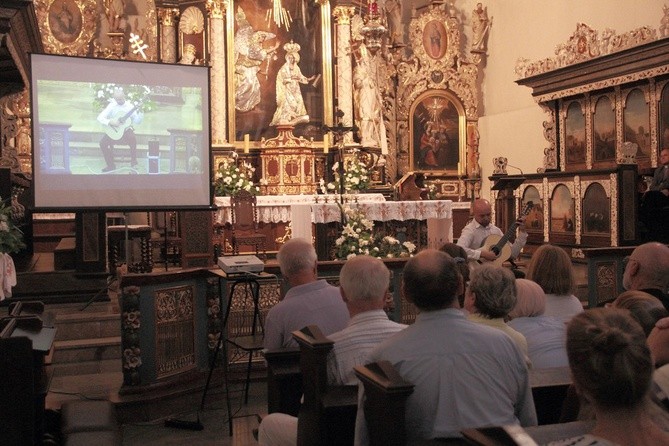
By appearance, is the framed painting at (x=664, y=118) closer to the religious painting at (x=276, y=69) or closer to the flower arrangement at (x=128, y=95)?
the religious painting at (x=276, y=69)

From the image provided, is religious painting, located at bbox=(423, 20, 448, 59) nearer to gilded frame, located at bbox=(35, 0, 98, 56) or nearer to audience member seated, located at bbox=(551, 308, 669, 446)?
gilded frame, located at bbox=(35, 0, 98, 56)

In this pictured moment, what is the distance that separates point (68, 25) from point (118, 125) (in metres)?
9.04

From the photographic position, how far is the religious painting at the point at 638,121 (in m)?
12.9

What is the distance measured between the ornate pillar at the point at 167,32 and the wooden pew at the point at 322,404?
1250 cm

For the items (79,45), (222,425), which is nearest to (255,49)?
(79,45)

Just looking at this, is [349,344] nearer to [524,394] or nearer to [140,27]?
[524,394]

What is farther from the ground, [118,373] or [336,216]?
[336,216]

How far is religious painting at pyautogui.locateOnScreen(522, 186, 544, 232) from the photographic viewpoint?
14570 millimetres

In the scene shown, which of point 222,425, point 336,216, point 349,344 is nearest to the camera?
point 349,344

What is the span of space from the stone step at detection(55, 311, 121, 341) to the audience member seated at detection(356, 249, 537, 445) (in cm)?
530

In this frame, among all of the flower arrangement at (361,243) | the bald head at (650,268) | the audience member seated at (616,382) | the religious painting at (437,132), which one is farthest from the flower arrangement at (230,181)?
the audience member seated at (616,382)

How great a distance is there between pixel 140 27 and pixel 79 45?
132 cm

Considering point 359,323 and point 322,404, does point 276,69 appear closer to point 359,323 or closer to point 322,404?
point 359,323

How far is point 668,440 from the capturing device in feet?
5.70
